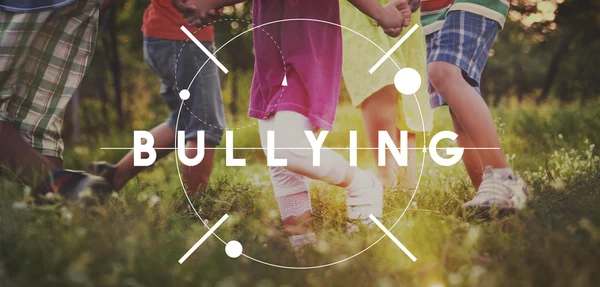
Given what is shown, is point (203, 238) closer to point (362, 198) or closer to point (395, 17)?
point (362, 198)

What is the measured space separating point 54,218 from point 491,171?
64.8 inches

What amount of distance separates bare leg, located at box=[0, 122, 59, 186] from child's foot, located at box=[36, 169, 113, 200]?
0.05 meters

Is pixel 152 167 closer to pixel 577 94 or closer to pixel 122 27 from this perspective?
pixel 122 27

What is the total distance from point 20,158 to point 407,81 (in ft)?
5.09

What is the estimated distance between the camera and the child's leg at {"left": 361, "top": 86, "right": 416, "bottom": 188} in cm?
235

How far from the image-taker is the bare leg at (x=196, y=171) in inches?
96.0

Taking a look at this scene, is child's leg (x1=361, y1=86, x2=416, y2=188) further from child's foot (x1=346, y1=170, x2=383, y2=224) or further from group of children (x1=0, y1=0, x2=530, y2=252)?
child's foot (x1=346, y1=170, x2=383, y2=224)

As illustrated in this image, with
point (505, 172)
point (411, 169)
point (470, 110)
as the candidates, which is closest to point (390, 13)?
point (470, 110)

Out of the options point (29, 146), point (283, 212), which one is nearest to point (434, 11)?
point (283, 212)

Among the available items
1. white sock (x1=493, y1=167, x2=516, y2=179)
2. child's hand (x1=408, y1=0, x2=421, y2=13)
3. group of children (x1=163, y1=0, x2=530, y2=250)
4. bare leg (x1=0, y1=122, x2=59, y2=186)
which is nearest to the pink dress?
group of children (x1=163, y1=0, x2=530, y2=250)

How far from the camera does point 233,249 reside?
197 centimetres

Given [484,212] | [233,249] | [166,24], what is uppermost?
[166,24]

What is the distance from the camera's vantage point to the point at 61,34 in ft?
7.45

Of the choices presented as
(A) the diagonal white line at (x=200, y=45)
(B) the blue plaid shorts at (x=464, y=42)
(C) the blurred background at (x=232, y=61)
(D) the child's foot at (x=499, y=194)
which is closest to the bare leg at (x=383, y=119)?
(C) the blurred background at (x=232, y=61)
